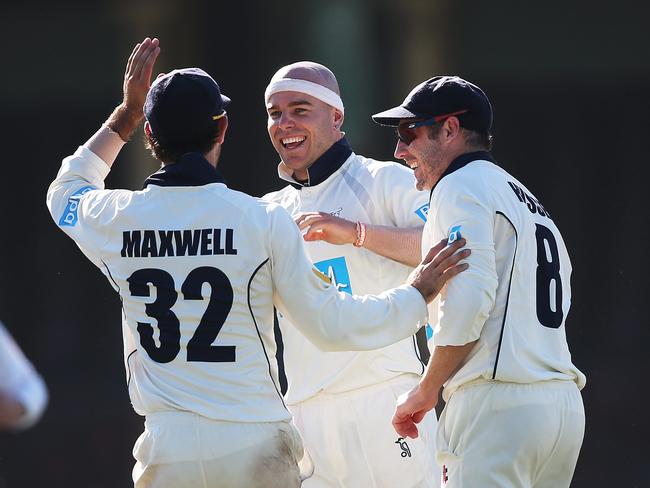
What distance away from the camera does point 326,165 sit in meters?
4.44

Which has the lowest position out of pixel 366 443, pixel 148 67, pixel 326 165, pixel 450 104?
pixel 366 443

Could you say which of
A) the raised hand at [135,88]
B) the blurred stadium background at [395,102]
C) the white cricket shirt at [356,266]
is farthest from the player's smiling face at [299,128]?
→ the blurred stadium background at [395,102]

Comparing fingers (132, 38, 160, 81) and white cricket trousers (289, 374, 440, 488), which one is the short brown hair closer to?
fingers (132, 38, 160, 81)

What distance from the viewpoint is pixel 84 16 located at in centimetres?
1024

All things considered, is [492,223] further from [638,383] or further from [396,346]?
[638,383]

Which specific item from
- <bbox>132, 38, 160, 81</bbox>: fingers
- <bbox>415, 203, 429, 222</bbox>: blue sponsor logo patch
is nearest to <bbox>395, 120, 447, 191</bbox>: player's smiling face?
<bbox>415, 203, 429, 222</bbox>: blue sponsor logo patch

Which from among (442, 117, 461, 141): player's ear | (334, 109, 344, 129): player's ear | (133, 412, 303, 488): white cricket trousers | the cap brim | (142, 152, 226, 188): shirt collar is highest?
the cap brim

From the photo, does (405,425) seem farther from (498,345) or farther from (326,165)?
(326,165)

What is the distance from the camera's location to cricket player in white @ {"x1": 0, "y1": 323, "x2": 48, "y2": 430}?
2271 mm

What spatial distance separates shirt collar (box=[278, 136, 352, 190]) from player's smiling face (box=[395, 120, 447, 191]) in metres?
0.75

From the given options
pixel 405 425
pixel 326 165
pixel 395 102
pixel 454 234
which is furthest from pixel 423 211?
pixel 395 102

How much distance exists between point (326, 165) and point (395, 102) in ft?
17.6

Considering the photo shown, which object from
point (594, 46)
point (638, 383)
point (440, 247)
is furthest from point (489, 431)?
point (594, 46)

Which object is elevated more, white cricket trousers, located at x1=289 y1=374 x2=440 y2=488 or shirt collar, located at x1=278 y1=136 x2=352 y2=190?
shirt collar, located at x1=278 y1=136 x2=352 y2=190
